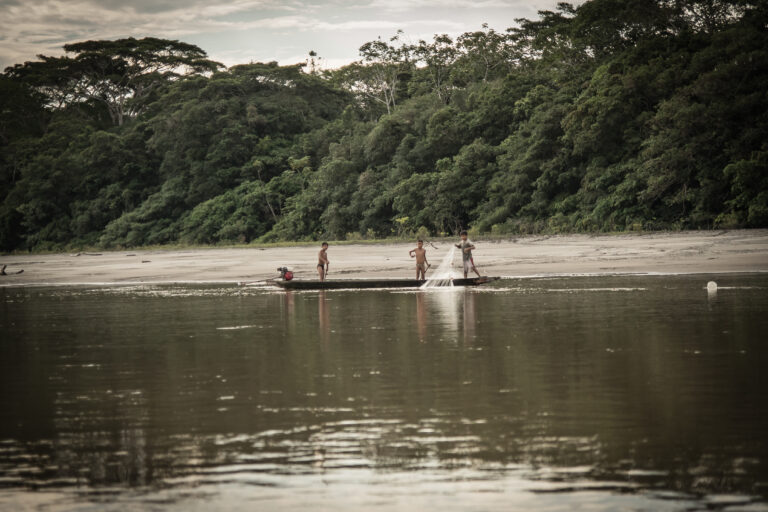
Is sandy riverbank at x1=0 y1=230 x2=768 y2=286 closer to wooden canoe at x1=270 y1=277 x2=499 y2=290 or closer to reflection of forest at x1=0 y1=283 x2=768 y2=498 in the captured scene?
wooden canoe at x1=270 y1=277 x2=499 y2=290

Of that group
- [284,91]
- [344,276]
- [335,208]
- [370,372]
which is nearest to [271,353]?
[370,372]

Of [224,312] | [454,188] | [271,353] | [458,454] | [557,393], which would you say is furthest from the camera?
[454,188]

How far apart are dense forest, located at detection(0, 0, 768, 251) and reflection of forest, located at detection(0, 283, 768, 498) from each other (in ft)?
82.5

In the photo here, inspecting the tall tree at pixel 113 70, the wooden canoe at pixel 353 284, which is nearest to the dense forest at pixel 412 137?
the tall tree at pixel 113 70

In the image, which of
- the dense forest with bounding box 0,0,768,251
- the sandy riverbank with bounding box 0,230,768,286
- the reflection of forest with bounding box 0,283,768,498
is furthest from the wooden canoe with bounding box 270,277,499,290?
the dense forest with bounding box 0,0,768,251

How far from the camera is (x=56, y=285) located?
105ft

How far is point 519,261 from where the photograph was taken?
32.5 meters

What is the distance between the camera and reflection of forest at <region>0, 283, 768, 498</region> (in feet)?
21.8

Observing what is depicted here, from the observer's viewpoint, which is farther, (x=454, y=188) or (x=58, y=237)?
(x=58, y=237)

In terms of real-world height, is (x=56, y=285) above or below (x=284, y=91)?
below

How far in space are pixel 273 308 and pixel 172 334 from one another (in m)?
4.95

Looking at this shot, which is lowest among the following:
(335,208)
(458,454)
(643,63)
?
(458,454)

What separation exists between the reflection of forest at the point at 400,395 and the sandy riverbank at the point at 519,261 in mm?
12182

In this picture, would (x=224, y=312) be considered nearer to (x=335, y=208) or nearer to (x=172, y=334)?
(x=172, y=334)
